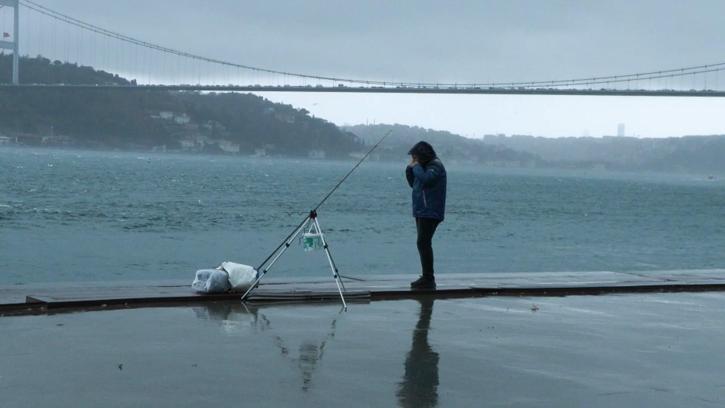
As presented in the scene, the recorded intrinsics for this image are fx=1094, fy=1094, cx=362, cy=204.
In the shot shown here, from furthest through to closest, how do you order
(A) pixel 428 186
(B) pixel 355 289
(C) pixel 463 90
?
1. (C) pixel 463 90
2. (A) pixel 428 186
3. (B) pixel 355 289

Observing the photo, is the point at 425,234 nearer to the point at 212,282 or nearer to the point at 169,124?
the point at 212,282

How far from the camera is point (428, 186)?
28.9 feet

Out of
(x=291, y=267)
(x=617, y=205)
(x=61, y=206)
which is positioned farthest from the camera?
(x=617, y=205)

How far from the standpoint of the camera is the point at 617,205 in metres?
69.9

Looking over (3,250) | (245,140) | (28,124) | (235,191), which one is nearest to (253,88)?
(235,191)

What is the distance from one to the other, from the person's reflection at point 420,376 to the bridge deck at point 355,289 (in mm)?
1484

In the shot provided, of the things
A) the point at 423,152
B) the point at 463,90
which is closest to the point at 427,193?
the point at 423,152

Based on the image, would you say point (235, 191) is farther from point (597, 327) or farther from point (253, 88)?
point (597, 327)

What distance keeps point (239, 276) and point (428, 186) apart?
6.03ft

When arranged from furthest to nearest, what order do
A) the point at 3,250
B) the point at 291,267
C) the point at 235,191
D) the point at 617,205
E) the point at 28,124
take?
the point at 28,124, the point at 617,205, the point at 235,191, the point at 3,250, the point at 291,267

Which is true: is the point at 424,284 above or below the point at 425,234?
below

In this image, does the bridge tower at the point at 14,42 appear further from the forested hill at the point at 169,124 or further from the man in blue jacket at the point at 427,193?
the man in blue jacket at the point at 427,193

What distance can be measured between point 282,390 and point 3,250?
22.6 m

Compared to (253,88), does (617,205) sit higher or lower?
lower
